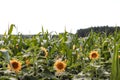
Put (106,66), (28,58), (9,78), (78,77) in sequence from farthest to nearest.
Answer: (106,66) → (28,58) → (78,77) → (9,78)

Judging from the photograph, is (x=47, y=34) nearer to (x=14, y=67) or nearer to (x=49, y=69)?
(x=49, y=69)

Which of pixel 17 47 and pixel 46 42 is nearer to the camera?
pixel 17 47

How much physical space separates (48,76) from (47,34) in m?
1.83

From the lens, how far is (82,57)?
2.36 meters

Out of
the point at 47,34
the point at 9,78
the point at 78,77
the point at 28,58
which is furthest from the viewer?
the point at 47,34

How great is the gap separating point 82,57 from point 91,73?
0.36m

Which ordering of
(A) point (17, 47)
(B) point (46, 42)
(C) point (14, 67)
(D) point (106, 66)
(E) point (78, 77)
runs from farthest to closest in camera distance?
(B) point (46, 42)
(A) point (17, 47)
(D) point (106, 66)
(E) point (78, 77)
(C) point (14, 67)

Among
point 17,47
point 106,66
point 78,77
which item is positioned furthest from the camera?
point 17,47

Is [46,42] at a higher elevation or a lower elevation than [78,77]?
higher

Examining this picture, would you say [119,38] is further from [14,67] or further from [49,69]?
[14,67]

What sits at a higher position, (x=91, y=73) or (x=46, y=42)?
(x=46, y=42)

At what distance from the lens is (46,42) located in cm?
298

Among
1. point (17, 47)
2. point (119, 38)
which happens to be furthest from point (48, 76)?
point (119, 38)

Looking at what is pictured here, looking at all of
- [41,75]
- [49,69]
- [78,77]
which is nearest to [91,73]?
[78,77]
